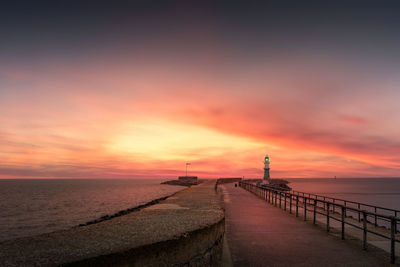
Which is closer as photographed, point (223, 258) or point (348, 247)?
point (223, 258)

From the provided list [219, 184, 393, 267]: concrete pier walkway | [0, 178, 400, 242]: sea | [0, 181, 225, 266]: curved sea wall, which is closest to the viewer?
[0, 181, 225, 266]: curved sea wall

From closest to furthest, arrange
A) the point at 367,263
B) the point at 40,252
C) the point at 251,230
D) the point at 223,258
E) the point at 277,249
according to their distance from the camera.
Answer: the point at 40,252
the point at 367,263
the point at 223,258
the point at 277,249
the point at 251,230

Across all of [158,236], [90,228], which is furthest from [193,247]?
[90,228]

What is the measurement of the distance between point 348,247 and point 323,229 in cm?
227

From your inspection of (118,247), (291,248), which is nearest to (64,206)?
(291,248)

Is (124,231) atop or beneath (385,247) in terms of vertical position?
atop

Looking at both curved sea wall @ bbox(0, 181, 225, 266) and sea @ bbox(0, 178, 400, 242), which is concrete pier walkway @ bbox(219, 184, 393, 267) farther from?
sea @ bbox(0, 178, 400, 242)

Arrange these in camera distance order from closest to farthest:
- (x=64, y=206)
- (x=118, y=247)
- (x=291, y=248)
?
(x=118, y=247)
(x=291, y=248)
(x=64, y=206)

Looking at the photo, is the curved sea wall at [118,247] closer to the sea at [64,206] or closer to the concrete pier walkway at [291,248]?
the concrete pier walkway at [291,248]

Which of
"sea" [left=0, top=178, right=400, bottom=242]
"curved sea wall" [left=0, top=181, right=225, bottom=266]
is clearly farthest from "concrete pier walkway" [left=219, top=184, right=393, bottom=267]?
"sea" [left=0, top=178, right=400, bottom=242]

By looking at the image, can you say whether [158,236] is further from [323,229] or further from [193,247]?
[323,229]

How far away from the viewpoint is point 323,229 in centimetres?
923

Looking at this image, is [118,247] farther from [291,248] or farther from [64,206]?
[64,206]

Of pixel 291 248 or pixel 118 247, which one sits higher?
pixel 118 247
